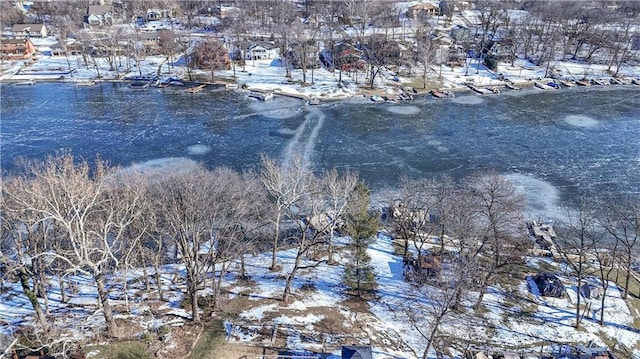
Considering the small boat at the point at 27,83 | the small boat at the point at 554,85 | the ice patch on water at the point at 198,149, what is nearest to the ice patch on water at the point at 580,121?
the small boat at the point at 554,85

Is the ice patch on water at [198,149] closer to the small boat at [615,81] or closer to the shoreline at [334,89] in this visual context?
the shoreline at [334,89]

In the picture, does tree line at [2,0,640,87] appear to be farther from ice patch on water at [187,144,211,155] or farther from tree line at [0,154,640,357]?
tree line at [0,154,640,357]

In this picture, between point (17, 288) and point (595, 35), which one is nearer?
point (17, 288)

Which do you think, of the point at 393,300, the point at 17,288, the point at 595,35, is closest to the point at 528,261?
the point at 393,300

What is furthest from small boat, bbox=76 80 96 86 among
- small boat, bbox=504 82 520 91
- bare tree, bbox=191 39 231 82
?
small boat, bbox=504 82 520 91

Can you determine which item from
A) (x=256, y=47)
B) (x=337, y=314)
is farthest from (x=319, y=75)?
(x=337, y=314)

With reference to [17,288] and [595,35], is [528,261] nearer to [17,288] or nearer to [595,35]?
[17,288]
